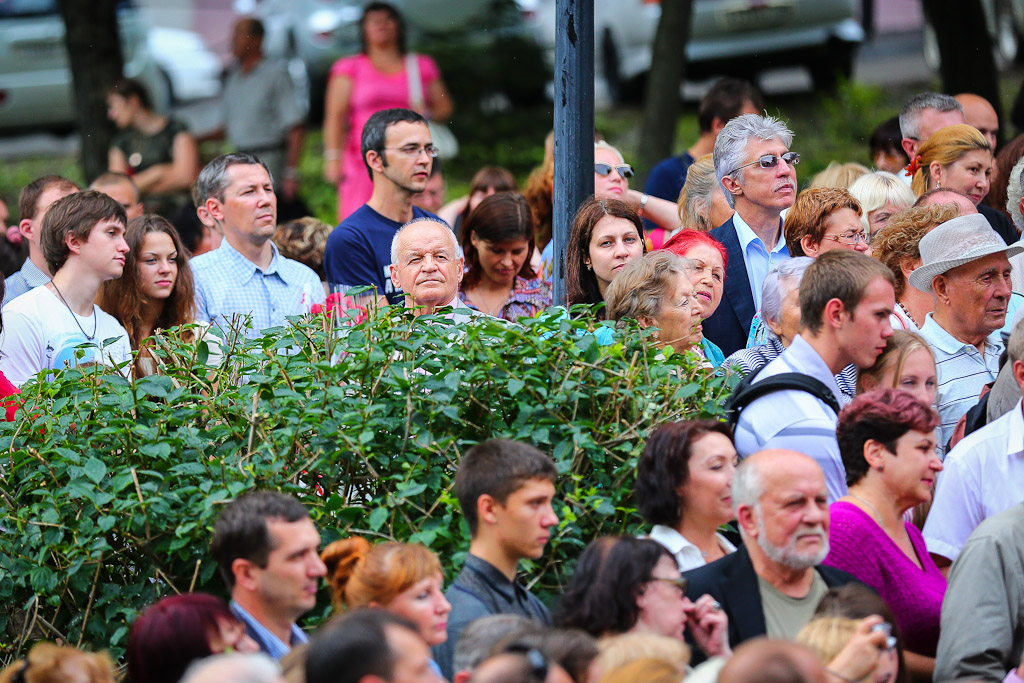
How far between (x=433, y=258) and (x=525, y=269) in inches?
47.1

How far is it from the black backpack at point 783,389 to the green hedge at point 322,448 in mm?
128

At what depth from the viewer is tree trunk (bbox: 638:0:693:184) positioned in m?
12.9

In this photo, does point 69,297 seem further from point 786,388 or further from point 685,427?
point 786,388

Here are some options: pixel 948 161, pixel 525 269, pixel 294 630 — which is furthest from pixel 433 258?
pixel 948 161

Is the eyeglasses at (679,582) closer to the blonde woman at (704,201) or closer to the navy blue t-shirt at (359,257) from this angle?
the navy blue t-shirt at (359,257)

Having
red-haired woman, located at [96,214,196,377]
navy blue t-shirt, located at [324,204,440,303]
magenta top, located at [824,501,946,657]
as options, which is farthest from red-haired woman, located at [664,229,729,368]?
red-haired woman, located at [96,214,196,377]

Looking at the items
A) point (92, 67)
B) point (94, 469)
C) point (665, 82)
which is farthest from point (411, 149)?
point (92, 67)

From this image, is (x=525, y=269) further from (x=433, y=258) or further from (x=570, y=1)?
(x=570, y=1)

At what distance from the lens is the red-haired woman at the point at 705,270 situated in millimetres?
6297

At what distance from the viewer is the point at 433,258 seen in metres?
6.50

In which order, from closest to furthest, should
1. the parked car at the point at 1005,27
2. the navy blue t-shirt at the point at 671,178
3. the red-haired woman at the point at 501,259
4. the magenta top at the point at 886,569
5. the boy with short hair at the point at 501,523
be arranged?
1. the boy with short hair at the point at 501,523
2. the magenta top at the point at 886,569
3. the red-haired woman at the point at 501,259
4. the navy blue t-shirt at the point at 671,178
5. the parked car at the point at 1005,27

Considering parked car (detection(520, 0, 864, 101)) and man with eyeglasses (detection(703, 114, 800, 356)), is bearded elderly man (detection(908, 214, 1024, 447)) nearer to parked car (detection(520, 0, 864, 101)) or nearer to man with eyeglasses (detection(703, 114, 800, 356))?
man with eyeglasses (detection(703, 114, 800, 356))

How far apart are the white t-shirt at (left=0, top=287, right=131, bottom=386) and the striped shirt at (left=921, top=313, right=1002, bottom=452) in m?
3.70

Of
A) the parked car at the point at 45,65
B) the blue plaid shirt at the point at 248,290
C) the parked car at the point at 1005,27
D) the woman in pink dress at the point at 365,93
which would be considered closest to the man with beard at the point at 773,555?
the blue plaid shirt at the point at 248,290
